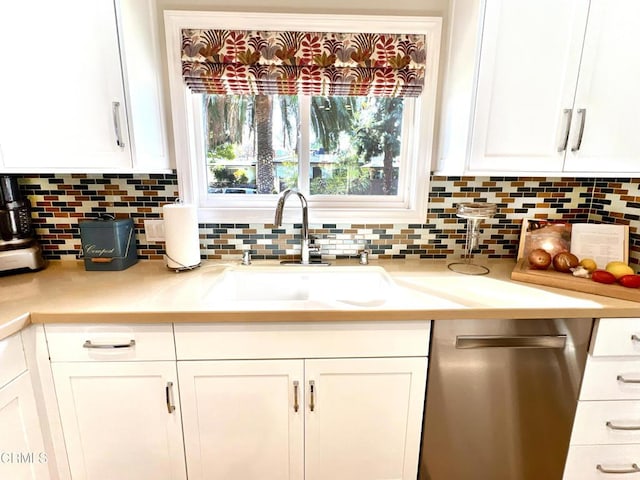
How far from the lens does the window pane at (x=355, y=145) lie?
1.62 m

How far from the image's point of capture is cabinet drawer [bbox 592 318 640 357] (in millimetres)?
1168

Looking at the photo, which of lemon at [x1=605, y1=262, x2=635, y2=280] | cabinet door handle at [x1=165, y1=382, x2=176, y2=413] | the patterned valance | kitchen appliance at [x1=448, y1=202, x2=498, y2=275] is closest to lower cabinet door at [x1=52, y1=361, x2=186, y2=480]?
cabinet door handle at [x1=165, y1=382, x2=176, y2=413]

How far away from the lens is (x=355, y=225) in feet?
5.43

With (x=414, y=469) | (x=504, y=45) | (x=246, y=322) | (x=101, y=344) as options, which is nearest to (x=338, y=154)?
Result: (x=504, y=45)

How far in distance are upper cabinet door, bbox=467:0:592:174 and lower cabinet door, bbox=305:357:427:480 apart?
2.82ft

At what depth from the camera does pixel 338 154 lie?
5.48 feet

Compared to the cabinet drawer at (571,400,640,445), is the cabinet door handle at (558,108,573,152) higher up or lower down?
higher up

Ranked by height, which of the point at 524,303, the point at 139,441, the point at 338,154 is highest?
the point at 338,154

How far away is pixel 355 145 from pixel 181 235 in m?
0.91

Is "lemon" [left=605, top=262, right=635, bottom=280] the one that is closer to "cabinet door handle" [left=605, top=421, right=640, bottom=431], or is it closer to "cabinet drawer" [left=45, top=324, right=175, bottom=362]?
"cabinet door handle" [left=605, top=421, right=640, bottom=431]

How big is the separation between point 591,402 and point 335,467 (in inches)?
38.4

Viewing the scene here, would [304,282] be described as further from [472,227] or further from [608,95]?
[608,95]

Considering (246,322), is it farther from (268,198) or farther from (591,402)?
(591,402)

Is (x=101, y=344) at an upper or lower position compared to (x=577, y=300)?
lower
